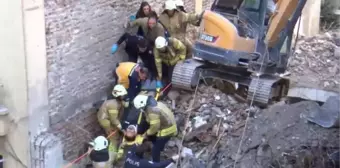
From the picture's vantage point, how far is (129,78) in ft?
42.3

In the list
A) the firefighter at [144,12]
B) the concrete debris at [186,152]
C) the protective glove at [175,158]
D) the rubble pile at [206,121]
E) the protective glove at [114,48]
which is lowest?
the protective glove at [175,158]

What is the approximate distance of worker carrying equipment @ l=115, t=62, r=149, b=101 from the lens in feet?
42.1

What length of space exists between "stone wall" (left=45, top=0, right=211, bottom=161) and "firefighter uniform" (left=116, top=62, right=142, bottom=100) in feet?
1.31

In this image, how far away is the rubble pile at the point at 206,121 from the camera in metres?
12.0

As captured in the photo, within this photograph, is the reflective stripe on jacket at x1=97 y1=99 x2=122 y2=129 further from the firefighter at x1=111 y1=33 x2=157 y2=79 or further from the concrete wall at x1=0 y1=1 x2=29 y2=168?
the concrete wall at x1=0 y1=1 x2=29 y2=168

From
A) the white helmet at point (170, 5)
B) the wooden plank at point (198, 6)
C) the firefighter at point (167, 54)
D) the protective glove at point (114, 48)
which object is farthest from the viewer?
the wooden plank at point (198, 6)

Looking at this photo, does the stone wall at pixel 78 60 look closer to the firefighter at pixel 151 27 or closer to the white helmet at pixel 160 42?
the firefighter at pixel 151 27

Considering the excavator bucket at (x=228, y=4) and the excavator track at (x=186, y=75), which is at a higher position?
the excavator bucket at (x=228, y=4)

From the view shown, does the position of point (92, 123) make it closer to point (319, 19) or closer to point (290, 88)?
point (290, 88)

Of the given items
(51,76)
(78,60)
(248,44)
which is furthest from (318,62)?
(51,76)

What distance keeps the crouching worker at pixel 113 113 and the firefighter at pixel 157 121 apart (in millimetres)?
441

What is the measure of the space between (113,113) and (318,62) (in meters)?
6.50

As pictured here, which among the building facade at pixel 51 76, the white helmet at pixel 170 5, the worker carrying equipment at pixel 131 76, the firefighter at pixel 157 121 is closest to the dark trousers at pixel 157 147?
the firefighter at pixel 157 121

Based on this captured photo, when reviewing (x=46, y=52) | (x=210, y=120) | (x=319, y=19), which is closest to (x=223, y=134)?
(x=210, y=120)
